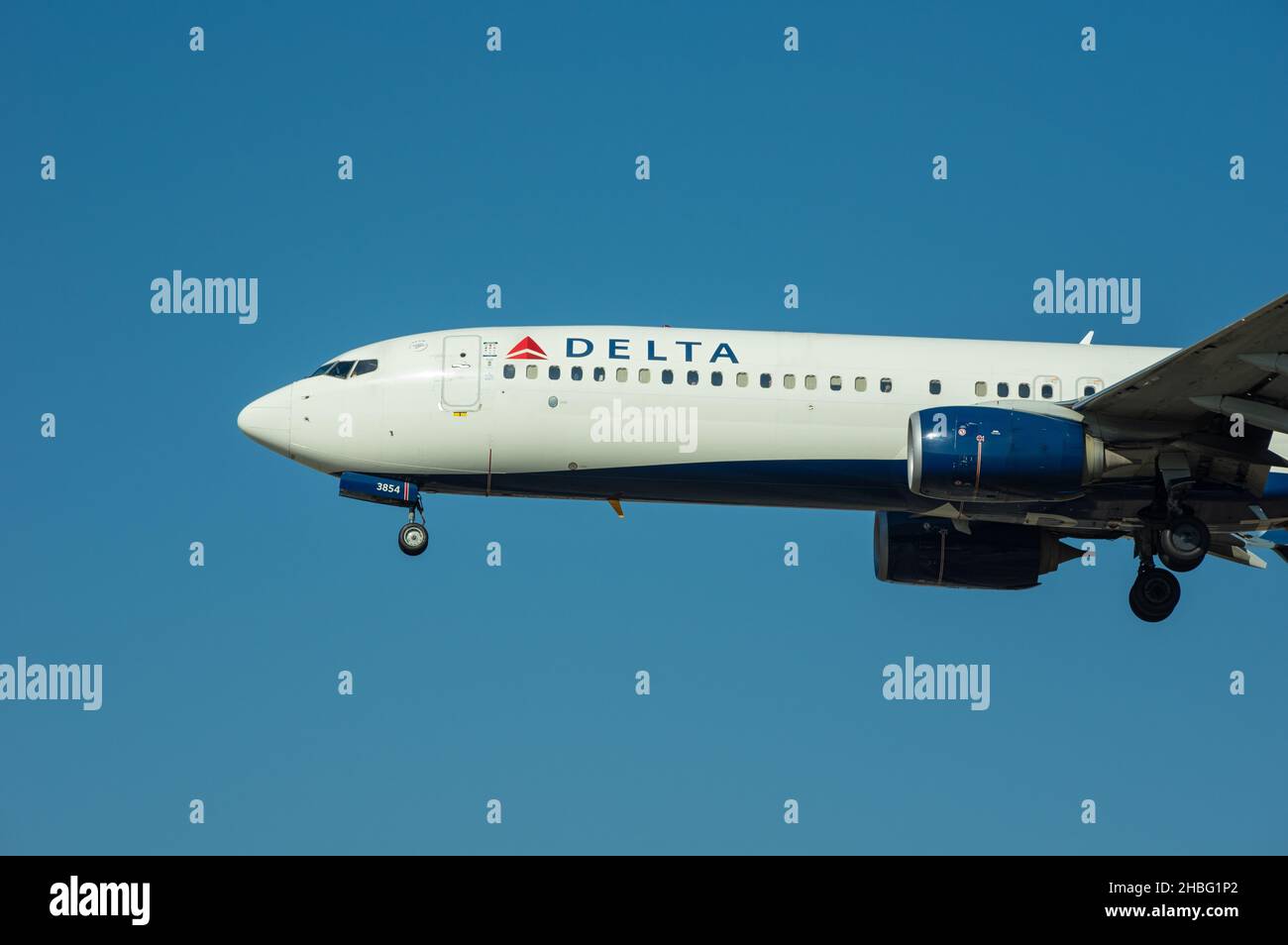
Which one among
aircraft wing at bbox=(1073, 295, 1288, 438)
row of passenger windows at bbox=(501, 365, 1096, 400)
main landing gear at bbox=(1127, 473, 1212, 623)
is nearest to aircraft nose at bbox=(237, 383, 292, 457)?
row of passenger windows at bbox=(501, 365, 1096, 400)

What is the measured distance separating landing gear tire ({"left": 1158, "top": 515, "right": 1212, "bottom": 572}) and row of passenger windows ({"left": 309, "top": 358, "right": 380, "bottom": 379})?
15783 mm

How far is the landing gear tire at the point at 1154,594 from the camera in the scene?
39312 millimetres

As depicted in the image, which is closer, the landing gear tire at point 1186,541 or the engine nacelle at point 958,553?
the landing gear tire at point 1186,541

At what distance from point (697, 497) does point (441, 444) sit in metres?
5.12

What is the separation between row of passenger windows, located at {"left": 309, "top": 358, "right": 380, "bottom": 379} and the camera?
38.8 metres

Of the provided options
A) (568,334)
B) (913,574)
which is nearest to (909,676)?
(913,574)

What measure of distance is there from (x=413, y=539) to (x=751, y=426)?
7.03m

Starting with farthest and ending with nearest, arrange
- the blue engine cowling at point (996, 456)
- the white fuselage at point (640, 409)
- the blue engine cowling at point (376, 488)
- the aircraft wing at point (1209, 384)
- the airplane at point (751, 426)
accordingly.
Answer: the blue engine cowling at point (376, 488)
the white fuselage at point (640, 409)
the airplane at point (751, 426)
the blue engine cowling at point (996, 456)
the aircraft wing at point (1209, 384)

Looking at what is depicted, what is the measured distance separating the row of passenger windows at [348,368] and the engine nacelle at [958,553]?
11284 millimetres

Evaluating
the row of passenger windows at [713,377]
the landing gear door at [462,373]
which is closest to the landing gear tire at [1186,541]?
the row of passenger windows at [713,377]

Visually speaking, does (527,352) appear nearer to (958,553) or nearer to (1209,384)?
(958,553)

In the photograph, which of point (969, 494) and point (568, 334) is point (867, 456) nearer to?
point (969, 494)

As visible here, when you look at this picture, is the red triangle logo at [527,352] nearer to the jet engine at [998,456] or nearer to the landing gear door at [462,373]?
the landing gear door at [462,373]

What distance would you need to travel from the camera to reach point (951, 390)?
125 feet
